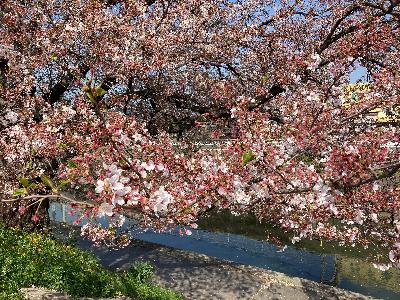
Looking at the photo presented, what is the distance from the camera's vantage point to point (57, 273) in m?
8.38

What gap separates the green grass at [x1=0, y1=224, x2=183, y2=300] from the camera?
25.6 ft

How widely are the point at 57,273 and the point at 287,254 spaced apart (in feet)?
35.6

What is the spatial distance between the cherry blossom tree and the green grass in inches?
39.1

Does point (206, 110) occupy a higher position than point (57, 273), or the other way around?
point (206, 110)

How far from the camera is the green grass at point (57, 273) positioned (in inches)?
307

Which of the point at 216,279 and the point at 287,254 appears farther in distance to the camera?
the point at 287,254

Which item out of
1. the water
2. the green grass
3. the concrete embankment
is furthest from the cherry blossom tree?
the water

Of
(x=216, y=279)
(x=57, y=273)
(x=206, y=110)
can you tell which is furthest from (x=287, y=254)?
(x=57, y=273)

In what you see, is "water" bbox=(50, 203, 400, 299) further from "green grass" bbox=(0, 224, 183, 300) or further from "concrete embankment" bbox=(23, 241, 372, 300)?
"green grass" bbox=(0, 224, 183, 300)

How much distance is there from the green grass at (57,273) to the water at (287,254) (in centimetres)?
512

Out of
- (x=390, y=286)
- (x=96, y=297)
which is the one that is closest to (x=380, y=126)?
(x=96, y=297)

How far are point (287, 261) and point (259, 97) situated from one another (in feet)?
27.1

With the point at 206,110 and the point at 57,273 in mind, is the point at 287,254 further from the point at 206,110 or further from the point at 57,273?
the point at 57,273

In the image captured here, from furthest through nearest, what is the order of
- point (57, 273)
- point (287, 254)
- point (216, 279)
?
point (287, 254), point (216, 279), point (57, 273)
